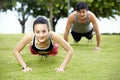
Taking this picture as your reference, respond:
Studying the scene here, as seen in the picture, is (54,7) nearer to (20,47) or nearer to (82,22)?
(82,22)

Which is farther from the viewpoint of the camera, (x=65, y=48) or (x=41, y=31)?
(x=65, y=48)

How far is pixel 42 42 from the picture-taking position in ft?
20.2

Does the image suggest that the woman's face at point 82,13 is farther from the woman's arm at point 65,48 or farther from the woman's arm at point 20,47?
the woman's arm at point 20,47

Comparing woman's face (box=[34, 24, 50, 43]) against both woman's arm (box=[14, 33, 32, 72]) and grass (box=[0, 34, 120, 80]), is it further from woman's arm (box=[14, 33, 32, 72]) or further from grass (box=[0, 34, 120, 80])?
grass (box=[0, 34, 120, 80])

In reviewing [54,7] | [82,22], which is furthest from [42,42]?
[54,7]

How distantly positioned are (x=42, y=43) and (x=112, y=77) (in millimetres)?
1553

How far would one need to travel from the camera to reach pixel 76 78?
5266 mm

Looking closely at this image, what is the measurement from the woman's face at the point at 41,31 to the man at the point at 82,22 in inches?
99.2

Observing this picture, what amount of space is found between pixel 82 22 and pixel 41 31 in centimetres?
372

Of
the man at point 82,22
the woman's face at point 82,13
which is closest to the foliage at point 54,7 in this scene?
the man at point 82,22

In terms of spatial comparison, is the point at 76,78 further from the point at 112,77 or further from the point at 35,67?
the point at 35,67

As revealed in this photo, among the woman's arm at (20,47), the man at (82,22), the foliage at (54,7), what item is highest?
the woman's arm at (20,47)

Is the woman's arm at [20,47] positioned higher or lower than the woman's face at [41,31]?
lower

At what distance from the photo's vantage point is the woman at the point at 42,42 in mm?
5734
